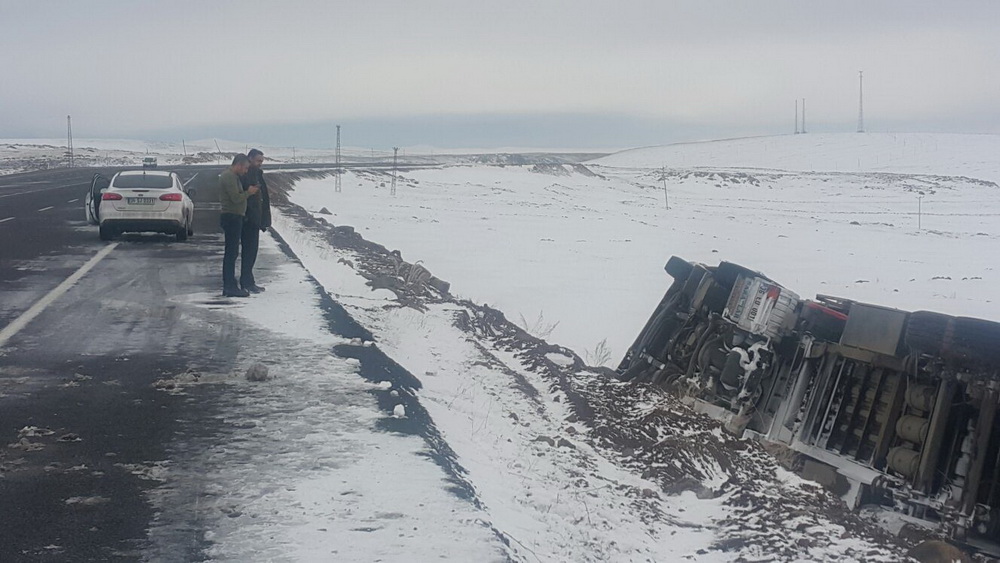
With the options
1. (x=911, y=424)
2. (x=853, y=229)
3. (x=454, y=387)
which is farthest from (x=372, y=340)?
(x=853, y=229)

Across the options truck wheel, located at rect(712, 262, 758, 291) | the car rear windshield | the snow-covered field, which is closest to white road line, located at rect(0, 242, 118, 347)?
the car rear windshield

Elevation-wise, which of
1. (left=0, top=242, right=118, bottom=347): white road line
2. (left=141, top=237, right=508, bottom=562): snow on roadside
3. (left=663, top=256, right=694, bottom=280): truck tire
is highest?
(left=663, top=256, right=694, bottom=280): truck tire

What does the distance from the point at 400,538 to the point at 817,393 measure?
4373 mm

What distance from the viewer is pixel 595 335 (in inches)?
535

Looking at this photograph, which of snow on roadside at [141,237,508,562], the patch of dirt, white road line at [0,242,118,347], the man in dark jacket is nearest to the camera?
snow on roadside at [141,237,508,562]

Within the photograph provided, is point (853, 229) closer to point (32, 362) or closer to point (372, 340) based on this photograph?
point (372, 340)

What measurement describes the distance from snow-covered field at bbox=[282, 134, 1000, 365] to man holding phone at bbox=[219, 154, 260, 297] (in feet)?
13.3

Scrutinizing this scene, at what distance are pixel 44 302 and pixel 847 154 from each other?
120 meters

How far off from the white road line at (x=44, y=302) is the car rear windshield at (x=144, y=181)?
264 cm

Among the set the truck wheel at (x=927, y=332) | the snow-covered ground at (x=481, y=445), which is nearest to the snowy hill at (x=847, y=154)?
the snow-covered ground at (x=481, y=445)

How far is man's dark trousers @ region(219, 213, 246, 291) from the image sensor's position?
38.0 ft

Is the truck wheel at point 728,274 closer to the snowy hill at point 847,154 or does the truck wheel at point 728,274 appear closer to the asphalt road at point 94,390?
the asphalt road at point 94,390

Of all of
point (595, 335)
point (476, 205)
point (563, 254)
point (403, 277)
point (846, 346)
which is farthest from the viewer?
point (476, 205)

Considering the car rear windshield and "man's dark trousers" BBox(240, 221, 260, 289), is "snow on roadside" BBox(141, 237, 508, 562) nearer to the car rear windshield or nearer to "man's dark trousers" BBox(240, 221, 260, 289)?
"man's dark trousers" BBox(240, 221, 260, 289)
